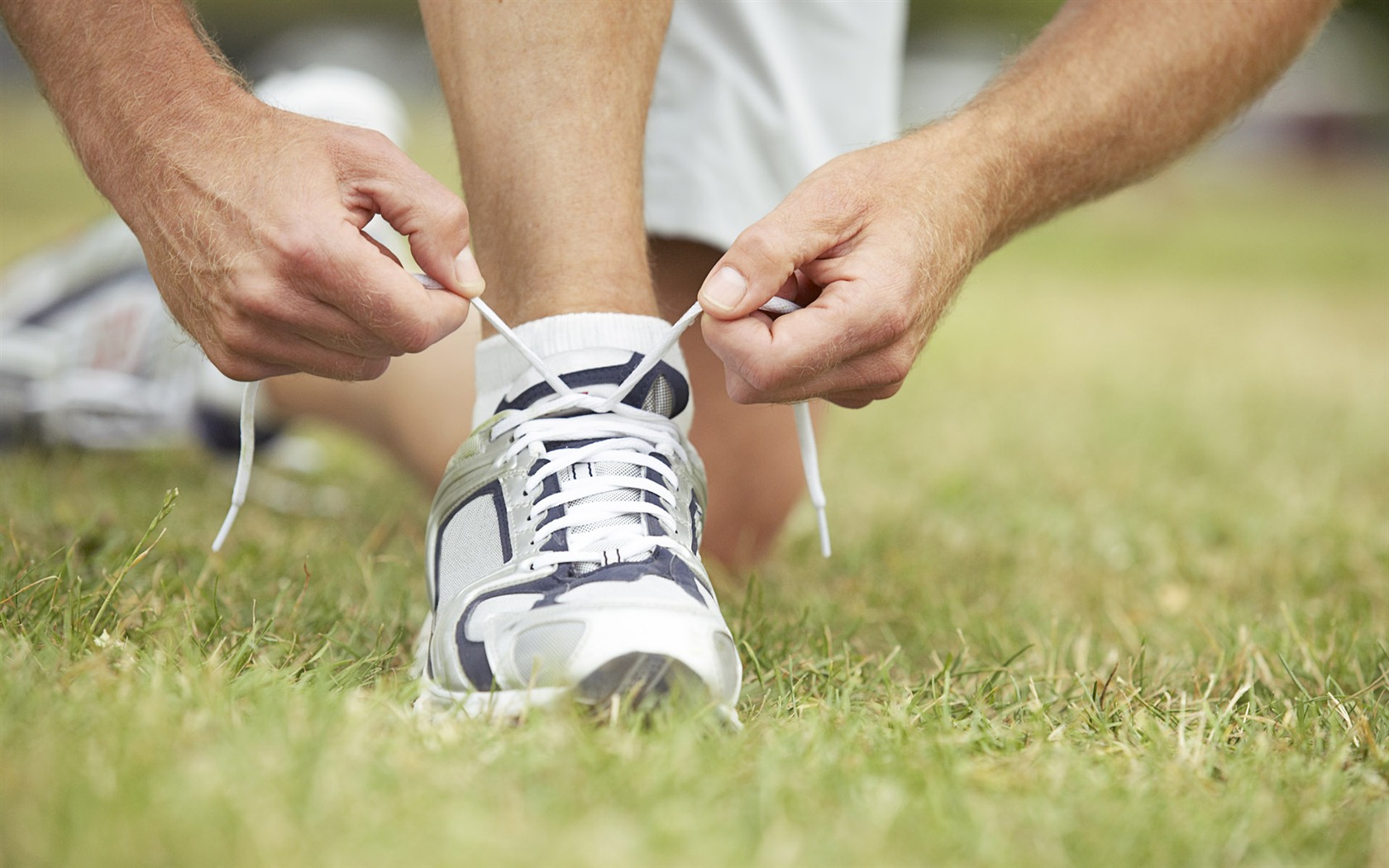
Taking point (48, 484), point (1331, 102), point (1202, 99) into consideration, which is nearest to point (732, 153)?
point (1202, 99)

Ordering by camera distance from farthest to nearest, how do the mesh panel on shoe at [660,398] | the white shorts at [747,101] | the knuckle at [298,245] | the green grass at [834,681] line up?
the white shorts at [747,101], the mesh panel on shoe at [660,398], the knuckle at [298,245], the green grass at [834,681]

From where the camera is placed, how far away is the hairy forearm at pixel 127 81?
1.11m

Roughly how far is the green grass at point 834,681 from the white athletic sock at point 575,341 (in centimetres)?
31

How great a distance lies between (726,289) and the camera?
42.5 inches

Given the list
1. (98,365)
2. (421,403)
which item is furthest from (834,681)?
(98,365)

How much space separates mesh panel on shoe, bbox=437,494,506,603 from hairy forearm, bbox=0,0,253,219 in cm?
42

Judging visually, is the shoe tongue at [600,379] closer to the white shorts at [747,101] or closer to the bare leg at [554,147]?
the bare leg at [554,147]

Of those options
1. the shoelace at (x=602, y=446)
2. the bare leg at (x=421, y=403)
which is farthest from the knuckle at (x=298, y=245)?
the bare leg at (x=421, y=403)

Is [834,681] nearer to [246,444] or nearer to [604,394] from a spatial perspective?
[604,394]

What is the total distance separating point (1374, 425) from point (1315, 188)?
667 inches

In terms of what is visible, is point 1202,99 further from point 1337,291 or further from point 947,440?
point 1337,291

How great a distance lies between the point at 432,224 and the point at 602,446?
0.26 meters

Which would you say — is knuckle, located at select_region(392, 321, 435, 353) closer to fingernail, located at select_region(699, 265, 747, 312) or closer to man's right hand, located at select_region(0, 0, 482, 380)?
man's right hand, located at select_region(0, 0, 482, 380)

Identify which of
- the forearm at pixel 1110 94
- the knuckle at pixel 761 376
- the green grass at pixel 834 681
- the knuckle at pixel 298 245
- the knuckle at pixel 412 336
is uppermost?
the forearm at pixel 1110 94
